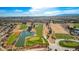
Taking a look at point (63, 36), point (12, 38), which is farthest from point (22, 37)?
point (63, 36)

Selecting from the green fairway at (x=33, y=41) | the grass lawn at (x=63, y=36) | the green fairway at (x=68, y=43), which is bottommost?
the green fairway at (x=68, y=43)

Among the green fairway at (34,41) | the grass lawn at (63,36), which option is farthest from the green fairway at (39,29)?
the grass lawn at (63,36)

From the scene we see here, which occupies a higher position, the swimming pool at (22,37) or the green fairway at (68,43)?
the swimming pool at (22,37)

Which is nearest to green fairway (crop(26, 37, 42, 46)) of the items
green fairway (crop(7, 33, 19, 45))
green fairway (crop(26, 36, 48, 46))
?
green fairway (crop(26, 36, 48, 46))

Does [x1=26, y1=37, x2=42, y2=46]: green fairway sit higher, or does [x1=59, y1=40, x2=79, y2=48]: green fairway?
[x1=26, y1=37, x2=42, y2=46]: green fairway

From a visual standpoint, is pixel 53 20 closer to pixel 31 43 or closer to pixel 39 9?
pixel 39 9

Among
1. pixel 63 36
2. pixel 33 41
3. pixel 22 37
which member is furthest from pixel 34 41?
pixel 63 36

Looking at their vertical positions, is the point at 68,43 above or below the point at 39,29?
below

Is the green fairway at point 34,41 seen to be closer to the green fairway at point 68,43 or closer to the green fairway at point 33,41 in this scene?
the green fairway at point 33,41

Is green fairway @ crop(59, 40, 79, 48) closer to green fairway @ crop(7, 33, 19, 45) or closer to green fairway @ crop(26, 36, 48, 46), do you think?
green fairway @ crop(26, 36, 48, 46)

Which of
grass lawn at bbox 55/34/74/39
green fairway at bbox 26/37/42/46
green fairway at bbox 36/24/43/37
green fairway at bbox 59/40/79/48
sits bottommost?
green fairway at bbox 59/40/79/48

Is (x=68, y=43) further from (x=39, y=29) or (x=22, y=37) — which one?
(x=22, y=37)

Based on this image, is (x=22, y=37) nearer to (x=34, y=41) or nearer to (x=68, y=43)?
(x=34, y=41)

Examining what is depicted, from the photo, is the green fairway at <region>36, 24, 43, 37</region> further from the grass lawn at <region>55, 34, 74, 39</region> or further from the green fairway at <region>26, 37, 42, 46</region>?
the grass lawn at <region>55, 34, 74, 39</region>
